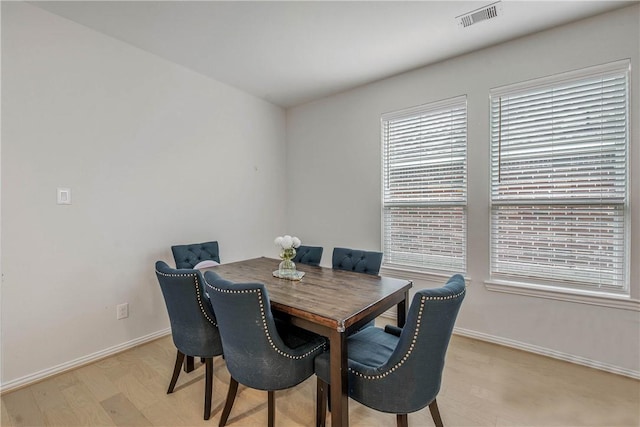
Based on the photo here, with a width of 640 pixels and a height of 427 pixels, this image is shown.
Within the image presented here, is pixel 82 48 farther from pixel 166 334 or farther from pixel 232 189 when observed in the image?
pixel 166 334

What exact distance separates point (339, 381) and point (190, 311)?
3.25 feet

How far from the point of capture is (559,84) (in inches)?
95.6

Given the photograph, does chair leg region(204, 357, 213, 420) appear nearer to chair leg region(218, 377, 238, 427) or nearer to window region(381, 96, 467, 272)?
chair leg region(218, 377, 238, 427)

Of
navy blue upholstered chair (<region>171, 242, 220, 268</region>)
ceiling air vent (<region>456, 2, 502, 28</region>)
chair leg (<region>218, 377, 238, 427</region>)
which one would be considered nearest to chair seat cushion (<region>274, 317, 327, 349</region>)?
chair leg (<region>218, 377, 238, 427</region>)

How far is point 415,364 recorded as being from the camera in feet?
4.26

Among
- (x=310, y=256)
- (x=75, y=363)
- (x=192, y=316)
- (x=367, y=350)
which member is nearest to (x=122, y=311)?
(x=75, y=363)

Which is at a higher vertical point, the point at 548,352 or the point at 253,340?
the point at 253,340

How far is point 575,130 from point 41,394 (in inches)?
175

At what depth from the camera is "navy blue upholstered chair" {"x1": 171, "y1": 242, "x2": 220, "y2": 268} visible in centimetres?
273

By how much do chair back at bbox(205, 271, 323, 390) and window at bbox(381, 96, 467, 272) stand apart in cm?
204

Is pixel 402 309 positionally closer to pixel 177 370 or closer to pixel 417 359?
pixel 417 359

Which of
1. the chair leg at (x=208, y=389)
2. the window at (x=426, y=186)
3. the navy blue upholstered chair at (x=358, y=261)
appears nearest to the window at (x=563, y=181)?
the window at (x=426, y=186)

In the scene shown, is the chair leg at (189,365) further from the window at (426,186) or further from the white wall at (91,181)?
the window at (426,186)

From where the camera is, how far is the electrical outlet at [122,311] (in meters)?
2.63
